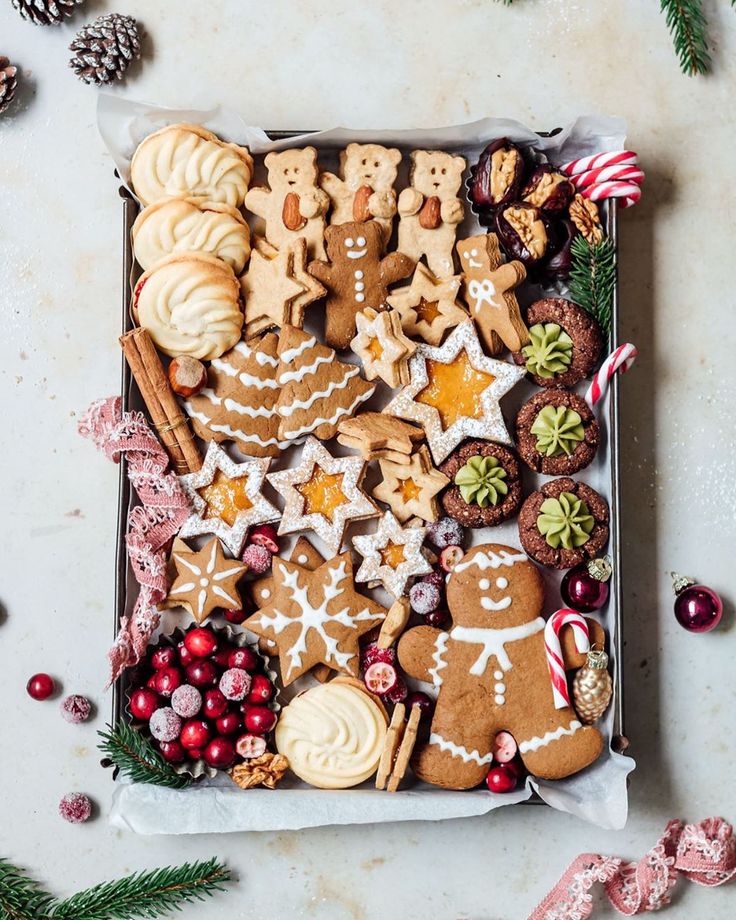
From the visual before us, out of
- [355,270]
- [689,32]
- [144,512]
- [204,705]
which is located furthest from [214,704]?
[689,32]

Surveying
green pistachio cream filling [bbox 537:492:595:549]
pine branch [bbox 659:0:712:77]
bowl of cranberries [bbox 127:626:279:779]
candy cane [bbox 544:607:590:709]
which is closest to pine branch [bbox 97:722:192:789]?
bowl of cranberries [bbox 127:626:279:779]

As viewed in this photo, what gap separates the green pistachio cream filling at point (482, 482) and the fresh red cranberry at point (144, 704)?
72 centimetres

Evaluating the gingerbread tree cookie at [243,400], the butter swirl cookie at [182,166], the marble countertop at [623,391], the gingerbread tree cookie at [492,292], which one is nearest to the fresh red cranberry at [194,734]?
the marble countertop at [623,391]

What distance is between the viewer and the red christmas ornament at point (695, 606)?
6.29 feet

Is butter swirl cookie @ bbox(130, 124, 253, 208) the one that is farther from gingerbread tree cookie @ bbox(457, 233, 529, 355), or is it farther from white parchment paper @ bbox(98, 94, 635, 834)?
gingerbread tree cookie @ bbox(457, 233, 529, 355)

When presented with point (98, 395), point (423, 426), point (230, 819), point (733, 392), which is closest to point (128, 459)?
point (98, 395)

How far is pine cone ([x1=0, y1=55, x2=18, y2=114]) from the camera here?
207 cm

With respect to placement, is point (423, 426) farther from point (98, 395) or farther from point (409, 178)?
point (98, 395)

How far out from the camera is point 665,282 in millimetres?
2045

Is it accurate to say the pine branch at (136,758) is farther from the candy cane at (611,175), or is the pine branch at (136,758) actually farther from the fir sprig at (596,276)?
the candy cane at (611,175)

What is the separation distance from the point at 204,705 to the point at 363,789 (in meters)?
0.35

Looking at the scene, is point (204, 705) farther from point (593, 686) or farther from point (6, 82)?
point (6, 82)

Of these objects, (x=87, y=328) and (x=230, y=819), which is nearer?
(x=230, y=819)

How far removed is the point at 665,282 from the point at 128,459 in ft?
3.80
